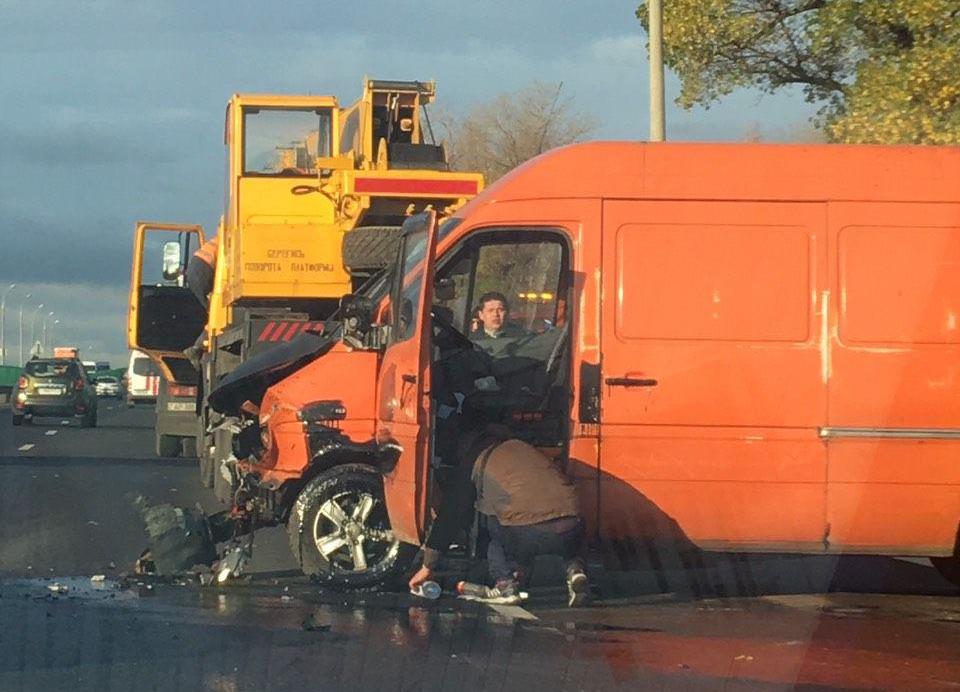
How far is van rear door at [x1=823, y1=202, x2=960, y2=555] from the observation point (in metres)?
9.27

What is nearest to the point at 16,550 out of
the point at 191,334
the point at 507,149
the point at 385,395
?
the point at 385,395

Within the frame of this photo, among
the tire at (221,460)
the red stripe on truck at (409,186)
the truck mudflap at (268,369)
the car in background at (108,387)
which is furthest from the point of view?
the car in background at (108,387)

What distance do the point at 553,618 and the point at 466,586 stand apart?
0.69 meters

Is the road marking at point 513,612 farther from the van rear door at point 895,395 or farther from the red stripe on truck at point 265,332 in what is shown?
the red stripe on truck at point 265,332

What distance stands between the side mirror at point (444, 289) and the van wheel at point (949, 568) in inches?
141

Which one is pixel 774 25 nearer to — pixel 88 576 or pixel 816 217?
pixel 816 217

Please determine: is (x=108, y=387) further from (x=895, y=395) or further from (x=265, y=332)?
(x=895, y=395)

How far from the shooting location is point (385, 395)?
378 inches

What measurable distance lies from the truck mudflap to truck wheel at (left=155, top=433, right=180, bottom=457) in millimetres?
13150

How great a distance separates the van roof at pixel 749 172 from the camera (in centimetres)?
943

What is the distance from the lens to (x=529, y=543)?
916 centimetres

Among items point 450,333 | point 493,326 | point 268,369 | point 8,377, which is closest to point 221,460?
point 268,369

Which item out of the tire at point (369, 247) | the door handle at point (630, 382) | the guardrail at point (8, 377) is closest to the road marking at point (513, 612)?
the door handle at point (630, 382)

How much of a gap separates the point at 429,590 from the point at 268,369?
68.9 inches
